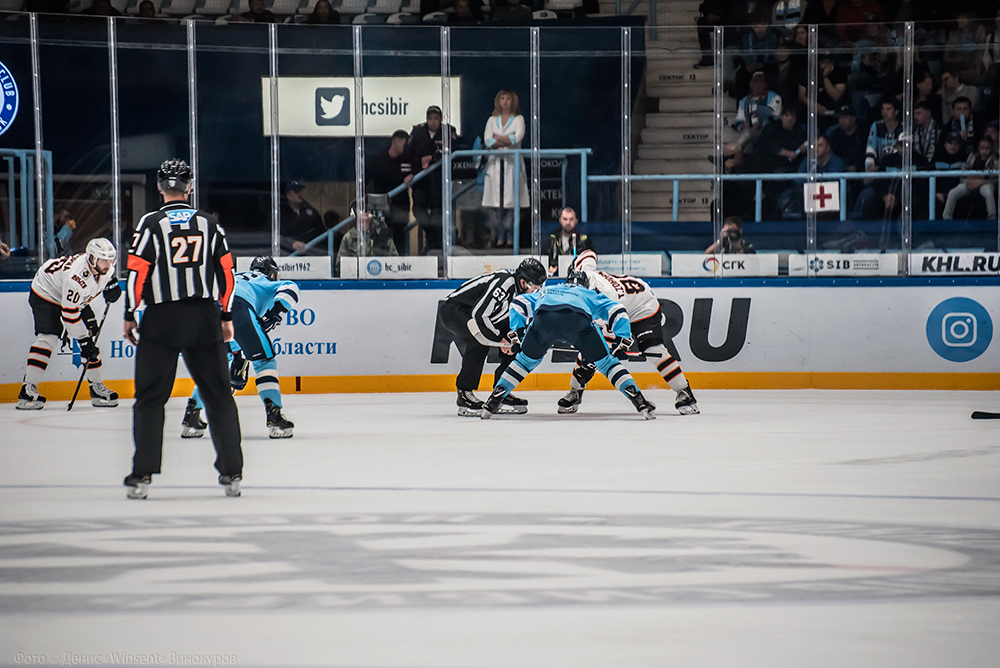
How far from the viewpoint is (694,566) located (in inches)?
135

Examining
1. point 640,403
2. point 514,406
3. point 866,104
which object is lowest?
point 514,406

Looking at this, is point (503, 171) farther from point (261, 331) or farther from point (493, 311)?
point (261, 331)

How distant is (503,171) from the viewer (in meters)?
10.5

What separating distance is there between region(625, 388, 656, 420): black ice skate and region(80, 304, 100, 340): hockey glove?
12.9ft

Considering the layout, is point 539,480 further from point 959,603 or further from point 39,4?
point 39,4

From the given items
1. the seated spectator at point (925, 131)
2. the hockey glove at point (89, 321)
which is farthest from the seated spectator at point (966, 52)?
the hockey glove at point (89, 321)

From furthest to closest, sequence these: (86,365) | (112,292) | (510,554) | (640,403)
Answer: (112,292), (86,365), (640,403), (510,554)

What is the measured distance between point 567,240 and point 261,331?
13.3ft

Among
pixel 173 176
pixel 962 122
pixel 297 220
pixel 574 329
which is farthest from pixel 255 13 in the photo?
pixel 173 176

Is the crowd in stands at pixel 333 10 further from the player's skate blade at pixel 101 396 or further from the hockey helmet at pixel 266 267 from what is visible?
the hockey helmet at pixel 266 267

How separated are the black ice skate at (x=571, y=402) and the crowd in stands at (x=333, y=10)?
5074 millimetres

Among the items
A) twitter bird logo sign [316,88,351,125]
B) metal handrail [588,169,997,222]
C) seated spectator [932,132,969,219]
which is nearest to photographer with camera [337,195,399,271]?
twitter bird logo sign [316,88,351,125]

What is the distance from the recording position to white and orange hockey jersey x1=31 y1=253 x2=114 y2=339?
29.1 ft

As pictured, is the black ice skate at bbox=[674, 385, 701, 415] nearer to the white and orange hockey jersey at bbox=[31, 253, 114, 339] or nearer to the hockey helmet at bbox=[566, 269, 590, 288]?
the hockey helmet at bbox=[566, 269, 590, 288]
